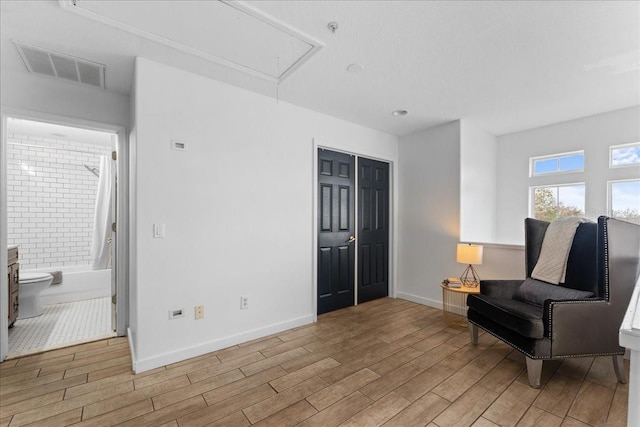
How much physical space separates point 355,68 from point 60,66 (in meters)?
2.49

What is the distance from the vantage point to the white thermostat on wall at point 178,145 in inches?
96.0

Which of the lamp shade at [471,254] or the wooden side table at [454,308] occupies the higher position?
the lamp shade at [471,254]

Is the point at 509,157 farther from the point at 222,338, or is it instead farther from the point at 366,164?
the point at 222,338

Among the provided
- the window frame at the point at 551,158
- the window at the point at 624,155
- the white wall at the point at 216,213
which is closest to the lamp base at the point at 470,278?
the white wall at the point at 216,213

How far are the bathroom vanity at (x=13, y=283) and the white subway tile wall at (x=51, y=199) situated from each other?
1.70 m

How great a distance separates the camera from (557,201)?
4.05 meters

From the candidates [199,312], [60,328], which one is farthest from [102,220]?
[199,312]

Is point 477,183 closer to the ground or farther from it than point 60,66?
closer to the ground

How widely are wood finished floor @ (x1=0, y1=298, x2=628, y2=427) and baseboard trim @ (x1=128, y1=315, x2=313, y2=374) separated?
0.05m

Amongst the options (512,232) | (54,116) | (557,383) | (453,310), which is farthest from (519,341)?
(54,116)

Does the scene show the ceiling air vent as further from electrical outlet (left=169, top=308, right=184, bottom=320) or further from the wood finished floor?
the wood finished floor

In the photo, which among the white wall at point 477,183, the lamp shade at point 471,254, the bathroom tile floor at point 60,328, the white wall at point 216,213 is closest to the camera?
the white wall at point 216,213

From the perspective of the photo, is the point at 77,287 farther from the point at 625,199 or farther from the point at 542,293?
the point at 625,199

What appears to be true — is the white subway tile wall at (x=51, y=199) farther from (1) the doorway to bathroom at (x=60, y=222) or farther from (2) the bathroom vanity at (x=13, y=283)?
(2) the bathroom vanity at (x=13, y=283)
